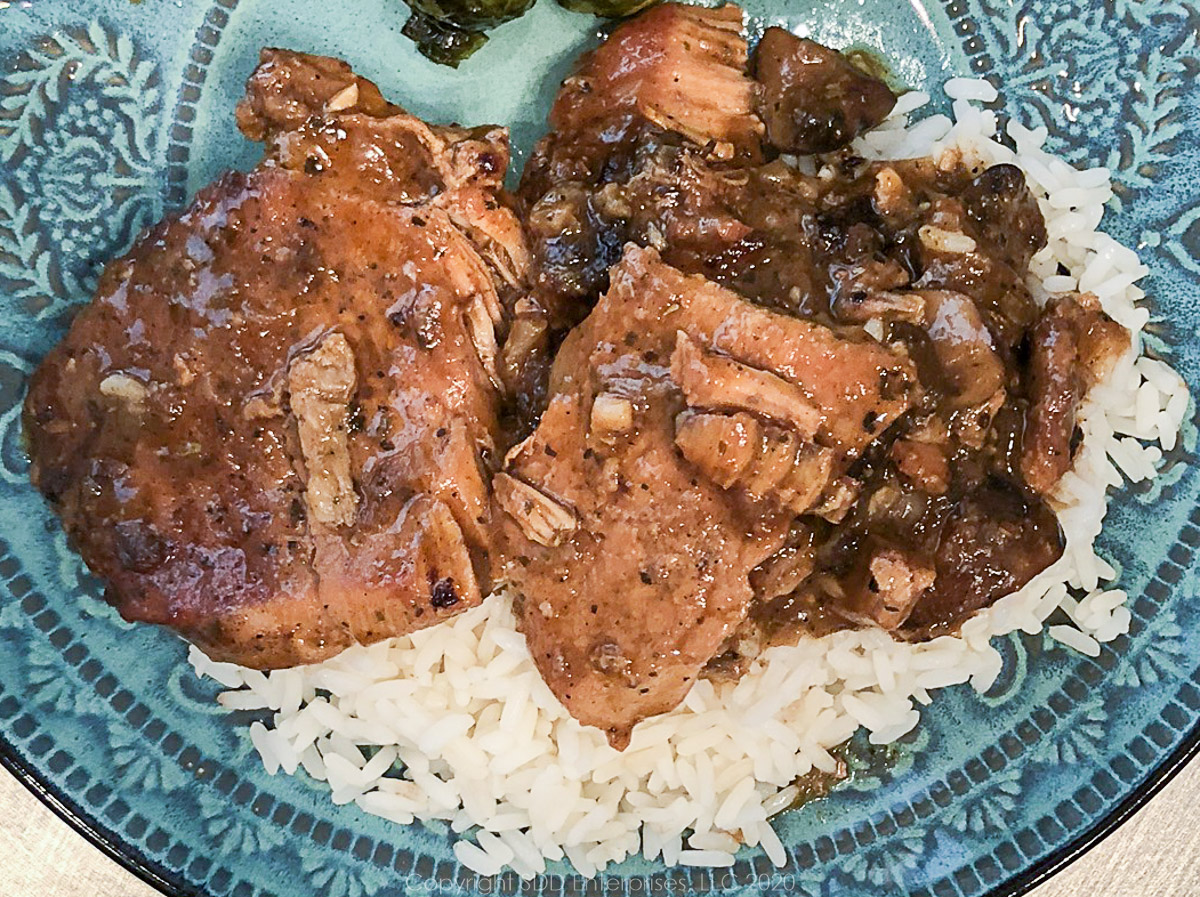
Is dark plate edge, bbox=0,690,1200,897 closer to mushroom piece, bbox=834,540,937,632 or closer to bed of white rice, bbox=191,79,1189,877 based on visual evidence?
bed of white rice, bbox=191,79,1189,877

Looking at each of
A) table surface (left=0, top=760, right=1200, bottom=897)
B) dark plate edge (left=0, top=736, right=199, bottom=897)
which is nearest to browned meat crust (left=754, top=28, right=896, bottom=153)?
table surface (left=0, top=760, right=1200, bottom=897)

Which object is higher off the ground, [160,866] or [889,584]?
[889,584]

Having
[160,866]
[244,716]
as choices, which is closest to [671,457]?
[244,716]

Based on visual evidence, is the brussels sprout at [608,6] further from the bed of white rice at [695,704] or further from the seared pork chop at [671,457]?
the seared pork chop at [671,457]

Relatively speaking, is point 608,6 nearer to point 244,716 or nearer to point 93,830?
point 244,716

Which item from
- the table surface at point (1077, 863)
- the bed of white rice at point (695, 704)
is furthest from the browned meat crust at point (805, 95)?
the table surface at point (1077, 863)

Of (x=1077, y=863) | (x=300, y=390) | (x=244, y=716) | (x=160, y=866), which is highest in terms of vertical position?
Answer: (x=300, y=390)
